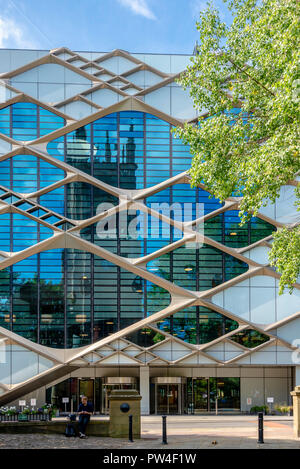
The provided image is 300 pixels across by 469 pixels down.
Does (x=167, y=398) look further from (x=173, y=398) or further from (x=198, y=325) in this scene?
(x=198, y=325)

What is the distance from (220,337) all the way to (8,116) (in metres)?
17.7

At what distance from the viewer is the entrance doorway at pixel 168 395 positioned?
34000mm

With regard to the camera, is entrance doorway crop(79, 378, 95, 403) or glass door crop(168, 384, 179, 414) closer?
glass door crop(168, 384, 179, 414)

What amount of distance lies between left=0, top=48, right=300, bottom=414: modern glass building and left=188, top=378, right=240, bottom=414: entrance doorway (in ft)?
0.37

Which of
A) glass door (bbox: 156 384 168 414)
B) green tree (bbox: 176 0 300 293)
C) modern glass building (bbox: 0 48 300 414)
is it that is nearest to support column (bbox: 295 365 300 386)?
modern glass building (bbox: 0 48 300 414)

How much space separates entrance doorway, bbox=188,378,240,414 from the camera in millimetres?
34406

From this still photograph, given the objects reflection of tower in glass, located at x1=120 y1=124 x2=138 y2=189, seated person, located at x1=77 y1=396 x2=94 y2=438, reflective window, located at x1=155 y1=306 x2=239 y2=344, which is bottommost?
seated person, located at x1=77 y1=396 x2=94 y2=438

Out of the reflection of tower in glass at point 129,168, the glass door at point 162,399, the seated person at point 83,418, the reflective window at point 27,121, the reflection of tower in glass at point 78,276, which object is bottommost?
the glass door at point 162,399

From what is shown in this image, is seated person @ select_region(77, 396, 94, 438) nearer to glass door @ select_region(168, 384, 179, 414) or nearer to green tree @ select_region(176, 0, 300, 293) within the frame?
green tree @ select_region(176, 0, 300, 293)

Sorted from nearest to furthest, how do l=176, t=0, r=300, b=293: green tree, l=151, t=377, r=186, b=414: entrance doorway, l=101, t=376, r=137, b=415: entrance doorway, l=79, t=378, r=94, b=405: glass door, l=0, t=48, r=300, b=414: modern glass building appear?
l=176, t=0, r=300, b=293: green tree < l=0, t=48, r=300, b=414: modern glass building < l=101, t=376, r=137, b=415: entrance doorway < l=151, t=377, r=186, b=414: entrance doorway < l=79, t=378, r=94, b=405: glass door

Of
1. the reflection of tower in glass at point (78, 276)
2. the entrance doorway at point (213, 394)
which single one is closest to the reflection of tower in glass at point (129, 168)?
the reflection of tower in glass at point (78, 276)

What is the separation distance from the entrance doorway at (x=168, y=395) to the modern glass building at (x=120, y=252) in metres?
0.07

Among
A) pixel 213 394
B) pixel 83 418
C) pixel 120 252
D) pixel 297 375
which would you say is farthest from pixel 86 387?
pixel 83 418

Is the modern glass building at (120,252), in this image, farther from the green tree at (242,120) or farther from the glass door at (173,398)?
the green tree at (242,120)
